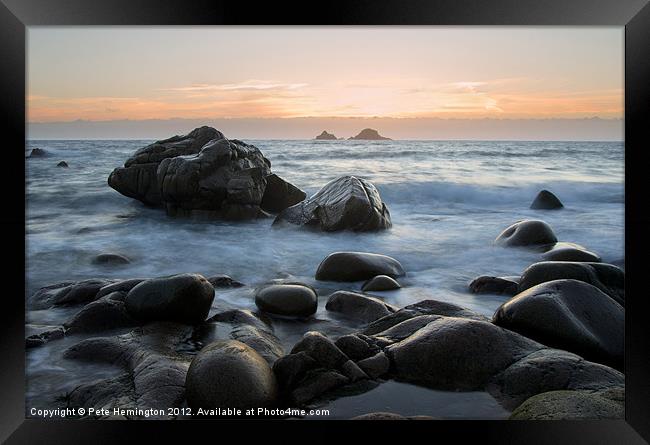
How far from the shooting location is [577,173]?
9.68 meters

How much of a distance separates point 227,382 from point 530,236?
449cm

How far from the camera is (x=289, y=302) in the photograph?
432 cm

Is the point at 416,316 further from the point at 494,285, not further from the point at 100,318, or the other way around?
the point at 100,318

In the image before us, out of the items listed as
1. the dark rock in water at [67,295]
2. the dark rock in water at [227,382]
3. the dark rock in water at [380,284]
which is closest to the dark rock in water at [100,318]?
the dark rock in water at [67,295]

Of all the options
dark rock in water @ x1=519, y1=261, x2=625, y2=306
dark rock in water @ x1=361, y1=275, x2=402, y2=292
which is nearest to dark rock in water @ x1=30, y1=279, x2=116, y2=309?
dark rock in water @ x1=361, y1=275, x2=402, y2=292

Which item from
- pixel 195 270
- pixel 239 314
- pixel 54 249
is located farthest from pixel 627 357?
pixel 54 249

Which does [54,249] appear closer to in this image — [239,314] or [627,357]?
[239,314]

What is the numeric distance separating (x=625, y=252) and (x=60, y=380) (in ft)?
11.6

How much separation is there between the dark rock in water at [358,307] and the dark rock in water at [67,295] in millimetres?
2040

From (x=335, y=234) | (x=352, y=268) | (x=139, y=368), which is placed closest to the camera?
(x=139, y=368)

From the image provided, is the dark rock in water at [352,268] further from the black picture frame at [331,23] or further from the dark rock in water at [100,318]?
the black picture frame at [331,23]

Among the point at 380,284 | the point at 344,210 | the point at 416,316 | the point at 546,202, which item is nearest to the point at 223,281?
the point at 380,284

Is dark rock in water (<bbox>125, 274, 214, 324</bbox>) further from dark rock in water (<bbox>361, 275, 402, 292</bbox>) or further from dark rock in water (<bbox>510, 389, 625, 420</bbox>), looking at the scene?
dark rock in water (<bbox>510, 389, 625, 420</bbox>)

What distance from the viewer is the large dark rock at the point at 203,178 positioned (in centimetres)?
786
